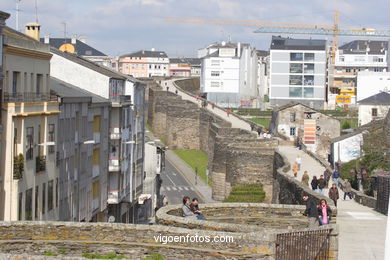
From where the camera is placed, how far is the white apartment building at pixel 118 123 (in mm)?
44031

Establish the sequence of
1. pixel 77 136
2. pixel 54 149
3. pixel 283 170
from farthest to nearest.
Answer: pixel 283 170
pixel 77 136
pixel 54 149

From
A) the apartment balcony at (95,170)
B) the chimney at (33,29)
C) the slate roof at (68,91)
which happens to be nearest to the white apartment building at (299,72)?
the slate roof at (68,91)

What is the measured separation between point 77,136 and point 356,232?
1784 centimetres

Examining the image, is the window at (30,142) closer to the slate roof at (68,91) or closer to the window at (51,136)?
the window at (51,136)

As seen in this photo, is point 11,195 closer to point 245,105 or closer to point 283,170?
point 283,170

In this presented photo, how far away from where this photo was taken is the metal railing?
1595cm

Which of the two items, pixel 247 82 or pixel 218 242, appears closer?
pixel 218 242

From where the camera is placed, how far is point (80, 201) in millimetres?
38156

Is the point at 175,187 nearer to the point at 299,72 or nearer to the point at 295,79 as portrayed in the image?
the point at 295,79

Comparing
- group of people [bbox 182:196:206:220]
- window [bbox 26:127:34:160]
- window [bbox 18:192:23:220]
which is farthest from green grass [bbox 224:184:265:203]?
group of people [bbox 182:196:206:220]

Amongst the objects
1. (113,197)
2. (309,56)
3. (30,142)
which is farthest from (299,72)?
(30,142)

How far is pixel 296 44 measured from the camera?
149 m

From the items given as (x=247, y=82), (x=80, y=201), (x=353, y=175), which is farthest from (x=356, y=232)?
(x=247, y=82)

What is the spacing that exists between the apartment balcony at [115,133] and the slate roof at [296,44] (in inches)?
4029
